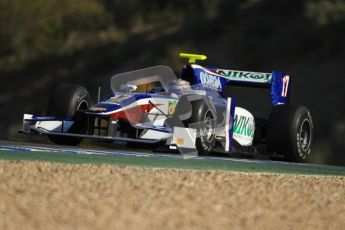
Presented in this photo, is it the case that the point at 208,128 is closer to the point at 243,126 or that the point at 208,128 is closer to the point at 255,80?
the point at 243,126

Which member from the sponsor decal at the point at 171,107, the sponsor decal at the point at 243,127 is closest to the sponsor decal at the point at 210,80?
the sponsor decal at the point at 243,127

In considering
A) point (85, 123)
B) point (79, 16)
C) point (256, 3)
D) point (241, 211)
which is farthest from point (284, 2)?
point (241, 211)

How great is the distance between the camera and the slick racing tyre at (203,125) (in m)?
11.2

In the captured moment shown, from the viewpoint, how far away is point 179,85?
12.4 metres

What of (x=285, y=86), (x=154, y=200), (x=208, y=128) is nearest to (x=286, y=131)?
(x=208, y=128)

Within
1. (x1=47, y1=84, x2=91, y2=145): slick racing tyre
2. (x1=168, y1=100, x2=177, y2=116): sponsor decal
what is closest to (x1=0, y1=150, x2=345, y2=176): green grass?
(x1=168, y1=100, x2=177, y2=116): sponsor decal

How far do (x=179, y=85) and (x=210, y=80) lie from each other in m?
0.74

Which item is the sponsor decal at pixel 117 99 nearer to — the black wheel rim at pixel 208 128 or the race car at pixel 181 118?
the race car at pixel 181 118

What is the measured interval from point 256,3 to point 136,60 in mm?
5839

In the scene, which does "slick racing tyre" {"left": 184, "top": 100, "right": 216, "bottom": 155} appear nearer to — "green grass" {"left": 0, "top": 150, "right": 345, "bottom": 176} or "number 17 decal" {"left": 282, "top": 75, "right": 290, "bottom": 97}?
"green grass" {"left": 0, "top": 150, "right": 345, "bottom": 176}

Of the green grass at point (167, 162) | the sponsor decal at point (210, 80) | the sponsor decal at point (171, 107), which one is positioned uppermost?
the sponsor decal at point (210, 80)

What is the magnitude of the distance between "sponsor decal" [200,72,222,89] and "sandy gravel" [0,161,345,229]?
435 cm

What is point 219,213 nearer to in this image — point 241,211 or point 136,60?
point 241,211

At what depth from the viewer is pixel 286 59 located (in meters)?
28.5
